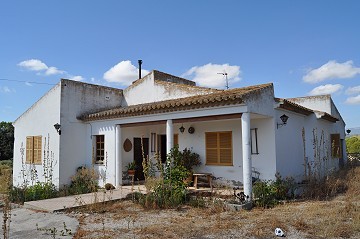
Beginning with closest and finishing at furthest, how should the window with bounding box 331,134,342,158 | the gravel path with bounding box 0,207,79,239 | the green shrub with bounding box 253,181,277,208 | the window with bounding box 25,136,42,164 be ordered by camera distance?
the gravel path with bounding box 0,207,79,239 < the green shrub with bounding box 253,181,277,208 < the window with bounding box 25,136,42,164 < the window with bounding box 331,134,342,158

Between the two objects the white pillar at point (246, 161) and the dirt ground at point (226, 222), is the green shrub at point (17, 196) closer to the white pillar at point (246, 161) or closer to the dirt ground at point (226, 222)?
the dirt ground at point (226, 222)

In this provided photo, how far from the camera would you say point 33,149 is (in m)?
15.2

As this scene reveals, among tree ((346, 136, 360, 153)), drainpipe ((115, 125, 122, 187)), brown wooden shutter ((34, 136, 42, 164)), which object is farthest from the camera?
tree ((346, 136, 360, 153))

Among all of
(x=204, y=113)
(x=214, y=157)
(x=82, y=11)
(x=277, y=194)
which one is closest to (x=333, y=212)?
(x=277, y=194)

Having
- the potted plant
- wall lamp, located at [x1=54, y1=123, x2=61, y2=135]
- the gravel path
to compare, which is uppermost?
wall lamp, located at [x1=54, y1=123, x2=61, y2=135]

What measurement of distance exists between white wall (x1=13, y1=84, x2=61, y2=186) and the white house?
5 centimetres

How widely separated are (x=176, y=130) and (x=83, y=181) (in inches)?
188

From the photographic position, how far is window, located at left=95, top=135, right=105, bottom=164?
566 inches

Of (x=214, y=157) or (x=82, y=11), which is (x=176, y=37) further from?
(x=214, y=157)

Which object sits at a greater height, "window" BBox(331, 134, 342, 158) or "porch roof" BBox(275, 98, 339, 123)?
"porch roof" BBox(275, 98, 339, 123)

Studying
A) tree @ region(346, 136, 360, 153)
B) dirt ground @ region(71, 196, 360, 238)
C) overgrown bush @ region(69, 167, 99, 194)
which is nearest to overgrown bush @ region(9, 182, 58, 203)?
overgrown bush @ region(69, 167, 99, 194)

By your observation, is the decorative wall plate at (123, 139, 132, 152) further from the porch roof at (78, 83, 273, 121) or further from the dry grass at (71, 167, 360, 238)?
the dry grass at (71, 167, 360, 238)

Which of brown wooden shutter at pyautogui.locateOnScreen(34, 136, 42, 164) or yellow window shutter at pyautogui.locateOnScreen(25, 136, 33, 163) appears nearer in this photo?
brown wooden shutter at pyautogui.locateOnScreen(34, 136, 42, 164)

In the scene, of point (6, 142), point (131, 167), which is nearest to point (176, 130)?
point (131, 167)
